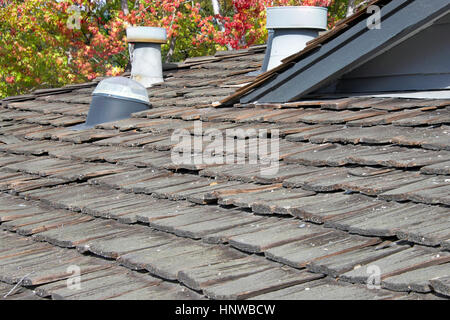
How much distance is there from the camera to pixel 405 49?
485cm

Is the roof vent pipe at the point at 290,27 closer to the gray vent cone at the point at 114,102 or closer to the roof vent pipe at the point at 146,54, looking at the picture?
the gray vent cone at the point at 114,102

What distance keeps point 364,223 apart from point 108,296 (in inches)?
44.7

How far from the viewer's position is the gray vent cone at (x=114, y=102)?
20.9 feet

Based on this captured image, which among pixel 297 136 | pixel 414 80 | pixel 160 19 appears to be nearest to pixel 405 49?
pixel 414 80

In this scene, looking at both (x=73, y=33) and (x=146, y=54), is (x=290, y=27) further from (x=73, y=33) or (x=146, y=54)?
(x=73, y=33)

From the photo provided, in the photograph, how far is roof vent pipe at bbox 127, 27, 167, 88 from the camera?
25.7ft

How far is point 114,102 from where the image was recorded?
637 cm

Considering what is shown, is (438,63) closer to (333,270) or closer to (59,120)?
(333,270)

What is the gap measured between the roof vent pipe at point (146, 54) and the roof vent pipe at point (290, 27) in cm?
170

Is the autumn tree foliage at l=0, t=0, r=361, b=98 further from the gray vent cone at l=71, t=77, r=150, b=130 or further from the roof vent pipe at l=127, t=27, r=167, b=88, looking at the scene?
the gray vent cone at l=71, t=77, r=150, b=130

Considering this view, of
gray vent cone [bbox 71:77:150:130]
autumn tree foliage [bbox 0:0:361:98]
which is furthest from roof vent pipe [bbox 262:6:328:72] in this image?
autumn tree foliage [bbox 0:0:361:98]

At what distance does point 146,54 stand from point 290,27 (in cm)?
203

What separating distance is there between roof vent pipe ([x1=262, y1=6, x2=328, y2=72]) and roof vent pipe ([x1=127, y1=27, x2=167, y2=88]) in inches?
66.8

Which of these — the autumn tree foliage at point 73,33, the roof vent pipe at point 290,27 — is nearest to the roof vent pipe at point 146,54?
the roof vent pipe at point 290,27
